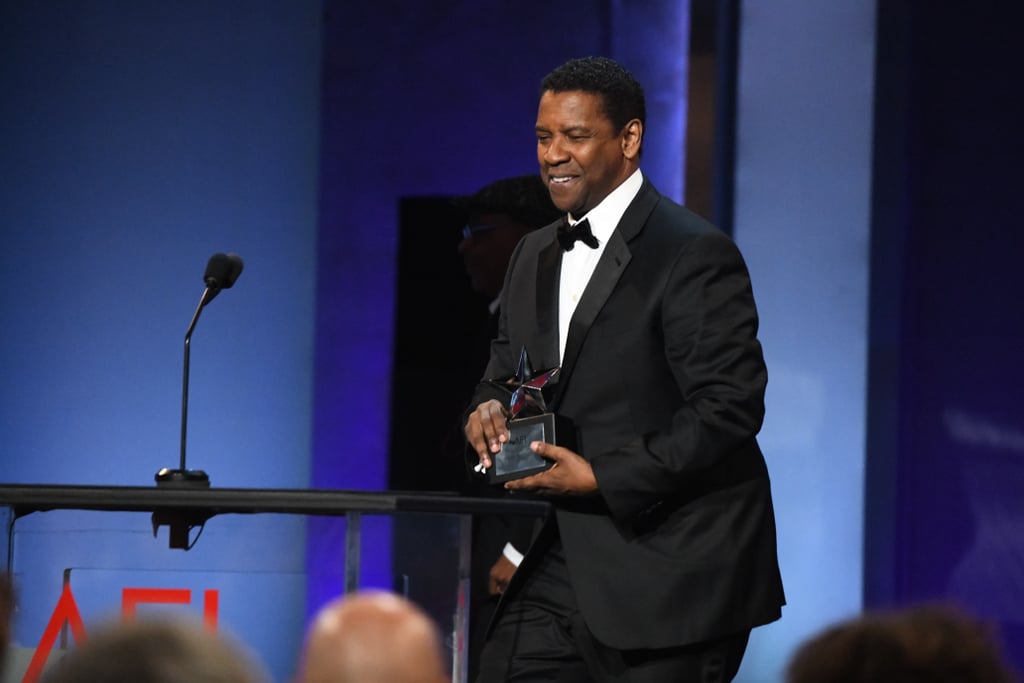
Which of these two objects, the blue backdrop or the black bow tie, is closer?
the black bow tie

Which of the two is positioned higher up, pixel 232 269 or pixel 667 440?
pixel 232 269

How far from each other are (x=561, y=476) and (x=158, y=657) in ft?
4.82

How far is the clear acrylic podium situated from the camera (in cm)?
328

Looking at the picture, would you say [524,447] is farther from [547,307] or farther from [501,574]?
[501,574]

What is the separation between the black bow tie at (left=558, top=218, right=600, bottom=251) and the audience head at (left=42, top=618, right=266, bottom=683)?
5.57 ft

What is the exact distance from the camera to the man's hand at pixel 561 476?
8.00ft

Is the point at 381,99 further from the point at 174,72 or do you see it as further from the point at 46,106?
the point at 46,106

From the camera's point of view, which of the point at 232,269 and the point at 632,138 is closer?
the point at 632,138

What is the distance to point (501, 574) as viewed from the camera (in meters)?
3.87

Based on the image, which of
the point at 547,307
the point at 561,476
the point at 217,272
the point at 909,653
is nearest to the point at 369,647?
the point at 909,653

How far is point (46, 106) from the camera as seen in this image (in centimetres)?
641

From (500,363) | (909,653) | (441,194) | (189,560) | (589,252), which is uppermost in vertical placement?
(441,194)

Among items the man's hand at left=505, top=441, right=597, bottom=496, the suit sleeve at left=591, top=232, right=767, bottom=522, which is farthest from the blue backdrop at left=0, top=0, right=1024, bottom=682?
the man's hand at left=505, top=441, right=597, bottom=496

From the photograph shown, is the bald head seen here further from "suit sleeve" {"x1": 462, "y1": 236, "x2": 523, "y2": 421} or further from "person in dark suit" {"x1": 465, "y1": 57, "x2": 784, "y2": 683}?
"suit sleeve" {"x1": 462, "y1": 236, "x2": 523, "y2": 421}
